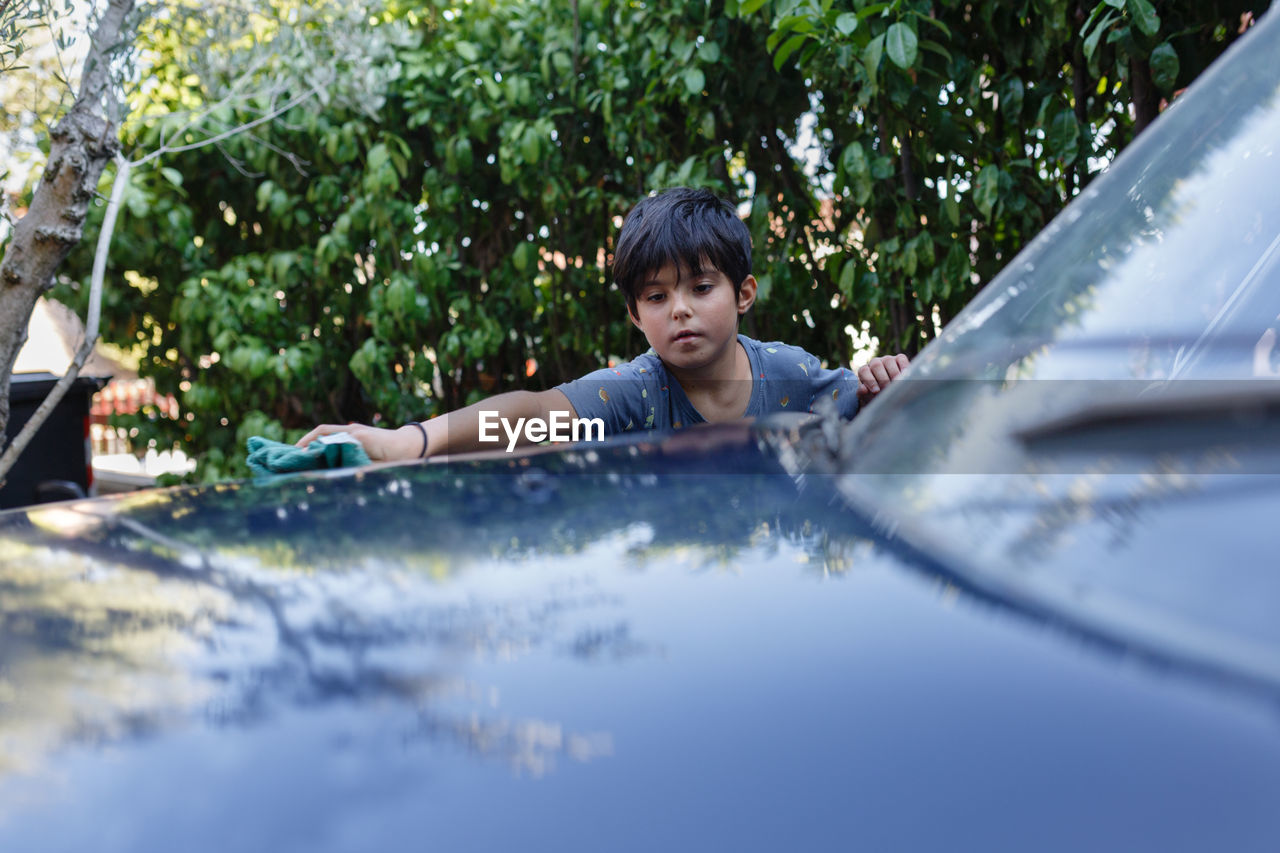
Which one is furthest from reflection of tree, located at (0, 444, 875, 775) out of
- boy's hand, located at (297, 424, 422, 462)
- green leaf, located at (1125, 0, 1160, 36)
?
green leaf, located at (1125, 0, 1160, 36)

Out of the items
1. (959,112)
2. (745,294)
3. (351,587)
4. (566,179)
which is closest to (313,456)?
(351,587)

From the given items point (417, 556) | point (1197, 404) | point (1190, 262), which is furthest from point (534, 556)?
point (1190, 262)

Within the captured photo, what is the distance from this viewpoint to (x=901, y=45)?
7.93ft

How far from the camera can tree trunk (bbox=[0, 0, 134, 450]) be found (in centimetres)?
240

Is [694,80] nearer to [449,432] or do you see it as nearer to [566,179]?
[566,179]

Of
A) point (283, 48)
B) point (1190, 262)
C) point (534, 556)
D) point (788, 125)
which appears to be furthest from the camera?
point (283, 48)

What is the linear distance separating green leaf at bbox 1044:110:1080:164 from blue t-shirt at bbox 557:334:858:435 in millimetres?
954

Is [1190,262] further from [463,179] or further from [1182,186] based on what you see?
[463,179]

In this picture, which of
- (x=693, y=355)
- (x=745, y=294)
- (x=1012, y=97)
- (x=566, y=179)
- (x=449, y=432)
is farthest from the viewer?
(x=566, y=179)

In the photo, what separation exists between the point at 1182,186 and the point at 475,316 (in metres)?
3.66

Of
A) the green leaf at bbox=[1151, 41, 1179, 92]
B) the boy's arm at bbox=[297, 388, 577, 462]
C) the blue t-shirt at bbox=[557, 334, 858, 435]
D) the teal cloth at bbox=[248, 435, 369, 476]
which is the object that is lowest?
the teal cloth at bbox=[248, 435, 369, 476]

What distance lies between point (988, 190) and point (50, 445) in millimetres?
3393

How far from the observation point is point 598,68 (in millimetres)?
3863

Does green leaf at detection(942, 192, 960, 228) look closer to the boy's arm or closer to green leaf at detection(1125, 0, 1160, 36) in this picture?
green leaf at detection(1125, 0, 1160, 36)
